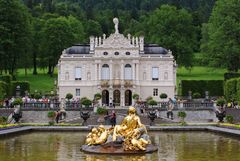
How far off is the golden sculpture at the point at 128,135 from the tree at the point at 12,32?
4947 cm

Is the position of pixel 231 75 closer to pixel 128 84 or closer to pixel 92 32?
pixel 128 84

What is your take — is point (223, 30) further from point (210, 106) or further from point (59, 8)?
point (59, 8)

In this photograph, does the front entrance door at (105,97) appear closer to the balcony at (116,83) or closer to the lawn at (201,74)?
the balcony at (116,83)

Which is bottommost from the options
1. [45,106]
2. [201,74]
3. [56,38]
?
[45,106]

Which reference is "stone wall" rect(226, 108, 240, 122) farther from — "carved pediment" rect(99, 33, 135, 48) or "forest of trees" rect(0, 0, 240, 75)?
"forest of trees" rect(0, 0, 240, 75)

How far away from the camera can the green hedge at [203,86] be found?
2854 inches

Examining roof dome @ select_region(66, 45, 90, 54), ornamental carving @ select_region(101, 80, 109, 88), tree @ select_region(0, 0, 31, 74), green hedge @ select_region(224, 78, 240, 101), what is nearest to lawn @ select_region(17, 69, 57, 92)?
tree @ select_region(0, 0, 31, 74)

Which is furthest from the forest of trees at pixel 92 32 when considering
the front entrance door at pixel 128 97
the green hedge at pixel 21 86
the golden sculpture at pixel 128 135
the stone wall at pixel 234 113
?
the golden sculpture at pixel 128 135

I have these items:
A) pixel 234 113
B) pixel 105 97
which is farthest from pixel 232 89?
pixel 105 97

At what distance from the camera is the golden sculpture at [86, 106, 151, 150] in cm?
2638

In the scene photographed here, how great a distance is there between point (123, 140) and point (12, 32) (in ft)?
174

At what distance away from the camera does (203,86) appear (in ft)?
239

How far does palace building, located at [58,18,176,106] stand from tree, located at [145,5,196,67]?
20.6 meters

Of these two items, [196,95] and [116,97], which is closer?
[116,97]
